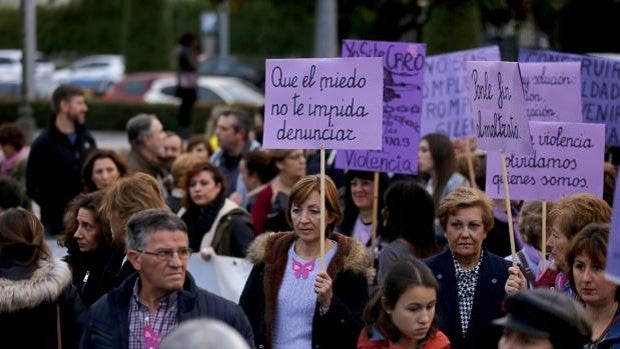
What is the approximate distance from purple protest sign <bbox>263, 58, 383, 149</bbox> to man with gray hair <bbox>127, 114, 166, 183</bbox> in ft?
13.9

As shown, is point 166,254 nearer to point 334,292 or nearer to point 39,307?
point 39,307

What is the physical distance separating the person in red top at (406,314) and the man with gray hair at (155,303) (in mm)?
557

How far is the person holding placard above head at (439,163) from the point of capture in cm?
1096

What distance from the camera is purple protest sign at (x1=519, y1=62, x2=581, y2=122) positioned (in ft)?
30.4

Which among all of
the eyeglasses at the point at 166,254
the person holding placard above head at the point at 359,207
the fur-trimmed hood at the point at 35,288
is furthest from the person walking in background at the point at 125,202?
the person holding placard above head at the point at 359,207

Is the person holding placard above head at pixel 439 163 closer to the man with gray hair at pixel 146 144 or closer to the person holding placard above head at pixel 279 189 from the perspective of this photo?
the person holding placard above head at pixel 279 189

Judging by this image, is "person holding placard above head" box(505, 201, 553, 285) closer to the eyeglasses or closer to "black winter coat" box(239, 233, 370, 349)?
"black winter coat" box(239, 233, 370, 349)

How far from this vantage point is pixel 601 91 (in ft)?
37.0

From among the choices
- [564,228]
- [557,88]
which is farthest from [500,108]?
[557,88]

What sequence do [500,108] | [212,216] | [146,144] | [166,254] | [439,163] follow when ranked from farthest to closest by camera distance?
[146,144] < [439,163] < [212,216] < [500,108] < [166,254]

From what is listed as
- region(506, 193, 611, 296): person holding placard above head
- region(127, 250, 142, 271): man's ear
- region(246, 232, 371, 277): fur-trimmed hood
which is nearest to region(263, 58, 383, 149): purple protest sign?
region(246, 232, 371, 277): fur-trimmed hood

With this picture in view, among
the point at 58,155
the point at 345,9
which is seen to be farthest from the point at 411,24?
the point at 58,155

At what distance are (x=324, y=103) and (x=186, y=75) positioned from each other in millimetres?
16073

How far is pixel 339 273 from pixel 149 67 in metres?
33.6
